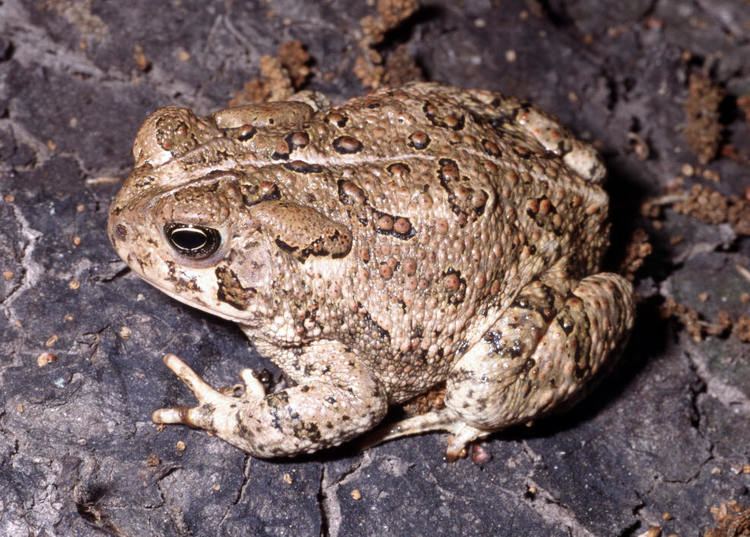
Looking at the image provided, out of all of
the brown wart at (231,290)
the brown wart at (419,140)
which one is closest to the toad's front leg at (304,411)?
the brown wart at (231,290)

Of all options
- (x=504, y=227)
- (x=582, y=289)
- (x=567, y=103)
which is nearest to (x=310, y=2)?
(x=567, y=103)

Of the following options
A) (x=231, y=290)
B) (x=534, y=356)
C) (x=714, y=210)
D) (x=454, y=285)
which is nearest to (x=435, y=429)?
(x=534, y=356)

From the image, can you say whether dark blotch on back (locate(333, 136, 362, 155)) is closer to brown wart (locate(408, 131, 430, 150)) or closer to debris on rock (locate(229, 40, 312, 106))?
brown wart (locate(408, 131, 430, 150))

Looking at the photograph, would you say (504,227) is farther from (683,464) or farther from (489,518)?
(683,464)

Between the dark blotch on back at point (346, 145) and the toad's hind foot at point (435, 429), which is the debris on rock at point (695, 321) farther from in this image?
the dark blotch on back at point (346, 145)

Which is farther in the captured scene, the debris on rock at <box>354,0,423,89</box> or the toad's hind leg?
the debris on rock at <box>354,0,423,89</box>

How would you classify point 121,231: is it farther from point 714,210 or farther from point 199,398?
point 714,210

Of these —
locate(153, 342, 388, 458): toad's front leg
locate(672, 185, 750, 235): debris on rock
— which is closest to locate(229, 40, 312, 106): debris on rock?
locate(153, 342, 388, 458): toad's front leg
